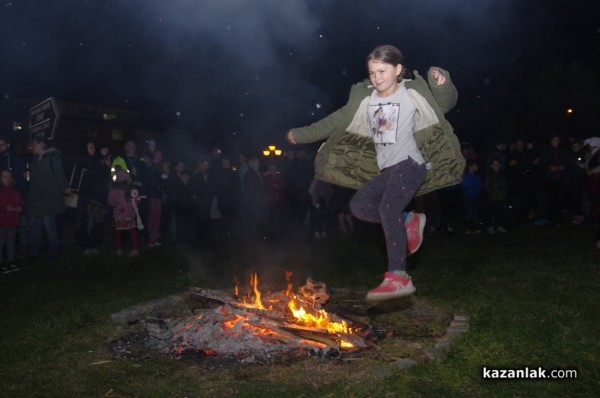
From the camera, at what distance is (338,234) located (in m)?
12.2

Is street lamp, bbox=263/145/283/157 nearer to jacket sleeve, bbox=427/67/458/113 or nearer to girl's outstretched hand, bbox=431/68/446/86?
jacket sleeve, bbox=427/67/458/113

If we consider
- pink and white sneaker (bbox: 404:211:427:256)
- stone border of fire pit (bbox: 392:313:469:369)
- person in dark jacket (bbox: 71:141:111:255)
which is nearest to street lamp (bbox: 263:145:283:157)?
person in dark jacket (bbox: 71:141:111:255)

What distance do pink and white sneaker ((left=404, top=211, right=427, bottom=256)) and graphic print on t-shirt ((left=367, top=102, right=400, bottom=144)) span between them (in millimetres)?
851

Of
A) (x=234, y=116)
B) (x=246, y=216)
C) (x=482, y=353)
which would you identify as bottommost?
(x=482, y=353)

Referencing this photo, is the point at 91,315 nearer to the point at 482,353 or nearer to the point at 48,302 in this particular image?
the point at 48,302

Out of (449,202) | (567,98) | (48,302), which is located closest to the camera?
→ (48,302)

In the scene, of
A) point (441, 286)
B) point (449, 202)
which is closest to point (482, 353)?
point (441, 286)

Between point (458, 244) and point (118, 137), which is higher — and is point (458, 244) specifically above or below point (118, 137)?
below

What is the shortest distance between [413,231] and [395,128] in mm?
1036

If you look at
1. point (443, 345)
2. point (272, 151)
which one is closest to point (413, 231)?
point (443, 345)

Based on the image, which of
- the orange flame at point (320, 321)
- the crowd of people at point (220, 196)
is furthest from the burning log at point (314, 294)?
the crowd of people at point (220, 196)

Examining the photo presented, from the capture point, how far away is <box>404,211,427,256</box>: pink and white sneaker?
16.1 ft

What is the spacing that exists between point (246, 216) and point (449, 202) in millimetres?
4562

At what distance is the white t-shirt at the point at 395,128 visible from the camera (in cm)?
458
